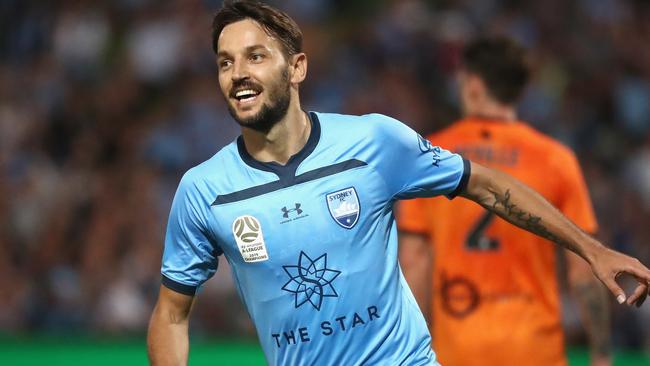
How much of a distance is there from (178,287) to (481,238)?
5.90 ft

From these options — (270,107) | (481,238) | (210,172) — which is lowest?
(481,238)

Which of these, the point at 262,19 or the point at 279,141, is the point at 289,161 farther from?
the point at 262,19

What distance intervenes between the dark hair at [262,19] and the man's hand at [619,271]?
1.31 m

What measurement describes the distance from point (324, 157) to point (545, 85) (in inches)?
329

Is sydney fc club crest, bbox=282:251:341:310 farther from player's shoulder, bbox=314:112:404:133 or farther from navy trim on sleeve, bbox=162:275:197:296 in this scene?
player's shoulder, bbox=314:112:404:133

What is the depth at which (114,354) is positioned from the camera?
9.16 metres

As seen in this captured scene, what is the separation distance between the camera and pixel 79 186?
12367 mm

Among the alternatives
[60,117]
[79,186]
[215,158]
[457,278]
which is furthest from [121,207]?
[215,158]

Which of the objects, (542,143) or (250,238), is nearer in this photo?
(250,238)

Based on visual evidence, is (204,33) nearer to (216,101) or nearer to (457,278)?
(216,101)

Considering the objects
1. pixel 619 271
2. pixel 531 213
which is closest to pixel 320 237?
pixel 531 213

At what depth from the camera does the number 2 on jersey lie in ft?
18.9

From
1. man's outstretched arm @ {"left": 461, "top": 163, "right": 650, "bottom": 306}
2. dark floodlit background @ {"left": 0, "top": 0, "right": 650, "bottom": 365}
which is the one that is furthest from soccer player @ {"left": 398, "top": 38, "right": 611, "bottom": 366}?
dark floodlit background @ {"left": 0, "top": 0, "right": 650, "bottom": 365}

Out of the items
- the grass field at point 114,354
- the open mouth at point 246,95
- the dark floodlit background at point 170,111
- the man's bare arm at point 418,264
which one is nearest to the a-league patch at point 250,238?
the open mouth at point 246,95
